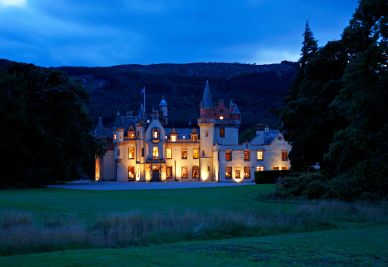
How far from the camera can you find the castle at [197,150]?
75.4 meters

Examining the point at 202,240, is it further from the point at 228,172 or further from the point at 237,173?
the point at 237,173

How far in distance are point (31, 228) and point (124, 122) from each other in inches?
2626

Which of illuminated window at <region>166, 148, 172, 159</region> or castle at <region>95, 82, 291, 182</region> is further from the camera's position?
illuminated window at <region>166, 148, 172, 159</region>

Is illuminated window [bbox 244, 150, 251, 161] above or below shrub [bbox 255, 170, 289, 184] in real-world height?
above

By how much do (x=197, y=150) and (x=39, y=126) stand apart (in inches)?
1182

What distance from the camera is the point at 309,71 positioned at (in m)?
41.1

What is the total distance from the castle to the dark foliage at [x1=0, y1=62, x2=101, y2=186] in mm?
17002

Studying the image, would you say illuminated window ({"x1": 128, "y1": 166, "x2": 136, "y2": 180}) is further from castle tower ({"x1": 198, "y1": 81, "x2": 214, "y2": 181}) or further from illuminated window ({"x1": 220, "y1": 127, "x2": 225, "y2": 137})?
illuminated window ({"x1": 220, "y1": 127, "x2": 225, "y2": 137})

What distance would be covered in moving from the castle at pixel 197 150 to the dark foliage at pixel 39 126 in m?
17.0

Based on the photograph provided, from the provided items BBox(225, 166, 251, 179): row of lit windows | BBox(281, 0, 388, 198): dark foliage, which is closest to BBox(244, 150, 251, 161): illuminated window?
BBox(225, 166, 251, 179): row of lit windows

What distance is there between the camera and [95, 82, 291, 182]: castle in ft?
247

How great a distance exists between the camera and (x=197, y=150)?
261ft

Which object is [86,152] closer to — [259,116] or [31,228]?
[31,228]

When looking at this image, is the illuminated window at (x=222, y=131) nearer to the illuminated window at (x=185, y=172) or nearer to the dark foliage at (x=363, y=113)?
the illuminated window at (x=185, y=172)
